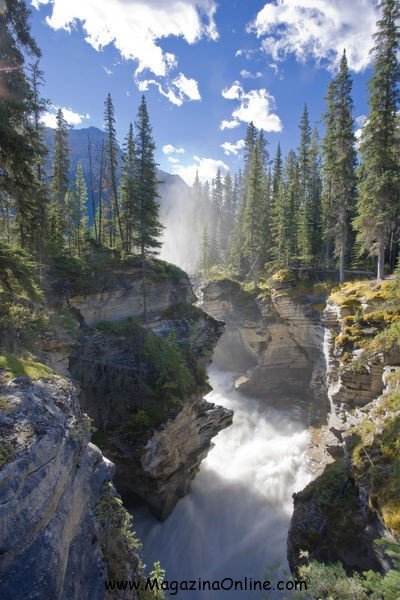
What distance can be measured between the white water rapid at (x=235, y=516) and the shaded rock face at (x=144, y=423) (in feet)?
3.89

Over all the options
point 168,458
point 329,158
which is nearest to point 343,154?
point 329,158

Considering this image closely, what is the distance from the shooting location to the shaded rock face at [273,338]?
84.8ft

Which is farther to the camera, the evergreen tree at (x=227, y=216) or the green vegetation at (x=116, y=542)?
the evergreen tree at (x=227, y=216)

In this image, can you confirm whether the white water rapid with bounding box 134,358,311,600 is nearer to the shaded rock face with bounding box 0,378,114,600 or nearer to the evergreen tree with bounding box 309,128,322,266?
the shaded rock face with bounding box 0,378,114,600

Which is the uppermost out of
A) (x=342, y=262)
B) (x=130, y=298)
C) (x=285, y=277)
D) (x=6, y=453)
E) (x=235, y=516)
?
(x=342, y=262)

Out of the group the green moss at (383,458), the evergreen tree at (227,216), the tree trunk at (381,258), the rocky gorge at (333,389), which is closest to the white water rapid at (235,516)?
the rocky gorge at (333,389)

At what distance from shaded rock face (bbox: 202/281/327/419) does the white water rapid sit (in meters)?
4.66

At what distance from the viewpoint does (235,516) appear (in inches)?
697

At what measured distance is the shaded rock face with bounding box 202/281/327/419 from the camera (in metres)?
25.8

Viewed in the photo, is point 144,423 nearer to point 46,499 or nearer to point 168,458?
point 168,458

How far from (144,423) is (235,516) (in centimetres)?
840

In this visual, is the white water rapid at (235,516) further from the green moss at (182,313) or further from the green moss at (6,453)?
the green moss at (6,453)

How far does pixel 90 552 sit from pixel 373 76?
2776cm

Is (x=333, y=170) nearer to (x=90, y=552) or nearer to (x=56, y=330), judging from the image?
(x=56, y=330)
